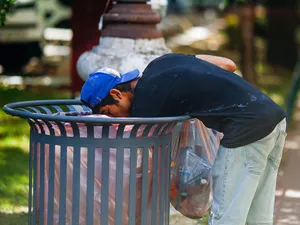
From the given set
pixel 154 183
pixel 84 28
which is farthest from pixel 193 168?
pixel 84 28

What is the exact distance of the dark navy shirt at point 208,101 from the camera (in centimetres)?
362

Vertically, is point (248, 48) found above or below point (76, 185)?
below

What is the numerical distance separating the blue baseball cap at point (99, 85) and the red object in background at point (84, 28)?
530cm

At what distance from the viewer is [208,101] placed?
144 inches

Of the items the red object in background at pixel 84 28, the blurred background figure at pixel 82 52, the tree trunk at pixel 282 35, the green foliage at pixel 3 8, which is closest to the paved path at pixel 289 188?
the blurred background figure at pixel 82 52

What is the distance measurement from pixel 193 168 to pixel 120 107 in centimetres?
65

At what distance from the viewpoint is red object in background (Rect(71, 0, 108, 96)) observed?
904cm

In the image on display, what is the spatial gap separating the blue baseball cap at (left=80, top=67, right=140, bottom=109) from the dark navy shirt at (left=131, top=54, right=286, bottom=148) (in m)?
0.12

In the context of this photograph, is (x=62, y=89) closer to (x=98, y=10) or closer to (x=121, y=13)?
(x=98, y=10)

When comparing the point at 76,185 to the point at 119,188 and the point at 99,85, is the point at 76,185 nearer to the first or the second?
the point at 119,188

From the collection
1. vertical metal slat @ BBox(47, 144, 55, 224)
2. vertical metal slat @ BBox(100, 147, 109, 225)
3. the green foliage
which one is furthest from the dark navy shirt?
the green foliage

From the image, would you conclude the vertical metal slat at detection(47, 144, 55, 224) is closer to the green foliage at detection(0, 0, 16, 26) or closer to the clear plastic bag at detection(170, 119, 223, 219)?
the clear plastic bag at detection(170, 119, 223, 219)

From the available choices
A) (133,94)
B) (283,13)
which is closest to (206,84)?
(133,94)

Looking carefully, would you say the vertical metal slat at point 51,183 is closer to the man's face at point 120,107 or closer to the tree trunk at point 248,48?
the man's face at point 120,107
